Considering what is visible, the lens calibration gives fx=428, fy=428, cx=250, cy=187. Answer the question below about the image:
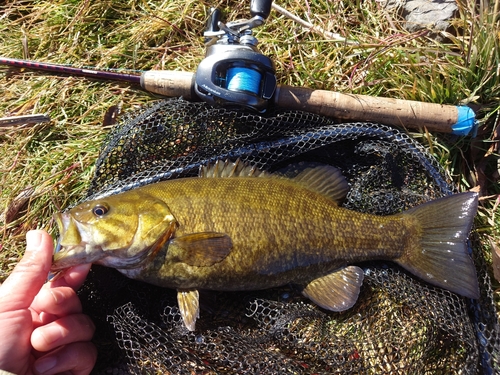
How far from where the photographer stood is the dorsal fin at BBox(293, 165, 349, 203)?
2.78 metres

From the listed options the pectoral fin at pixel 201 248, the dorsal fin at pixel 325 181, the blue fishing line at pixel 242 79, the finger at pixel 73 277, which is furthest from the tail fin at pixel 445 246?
the finger at pixel 73 277

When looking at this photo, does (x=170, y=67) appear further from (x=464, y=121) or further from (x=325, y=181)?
(x=464, y=121)

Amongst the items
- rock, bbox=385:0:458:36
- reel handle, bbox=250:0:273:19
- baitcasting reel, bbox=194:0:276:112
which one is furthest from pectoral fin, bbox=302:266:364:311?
rock, bbox=385:0:458:36

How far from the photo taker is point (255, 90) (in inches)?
105

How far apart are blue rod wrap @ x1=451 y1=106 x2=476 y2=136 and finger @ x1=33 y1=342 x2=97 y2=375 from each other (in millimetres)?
2744

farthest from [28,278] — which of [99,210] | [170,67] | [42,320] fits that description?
[170,67]

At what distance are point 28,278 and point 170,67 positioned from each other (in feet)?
6.34

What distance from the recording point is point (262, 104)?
8.96ft

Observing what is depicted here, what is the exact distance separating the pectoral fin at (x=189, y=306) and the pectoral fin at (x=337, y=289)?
661 millimetres

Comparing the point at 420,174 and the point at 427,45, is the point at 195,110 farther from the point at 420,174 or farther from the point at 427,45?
the point at 427,45

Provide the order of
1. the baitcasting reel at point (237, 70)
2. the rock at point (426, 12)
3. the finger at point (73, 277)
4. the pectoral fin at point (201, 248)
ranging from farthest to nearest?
the rock at point (426, 12) → the baitcasting reel at point (237, 70) → the finger at point (73, 277) → the pectoral fin at point (201, 248)

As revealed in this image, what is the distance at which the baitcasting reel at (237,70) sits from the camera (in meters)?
2.63

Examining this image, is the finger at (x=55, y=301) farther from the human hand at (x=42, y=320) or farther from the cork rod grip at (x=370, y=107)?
the cork rod grip at (x=370, y=107)

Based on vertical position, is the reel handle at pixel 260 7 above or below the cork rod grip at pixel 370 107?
above
